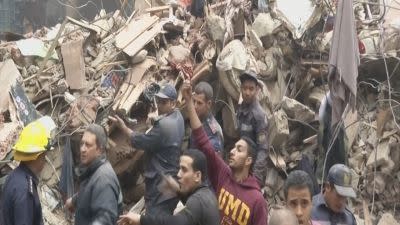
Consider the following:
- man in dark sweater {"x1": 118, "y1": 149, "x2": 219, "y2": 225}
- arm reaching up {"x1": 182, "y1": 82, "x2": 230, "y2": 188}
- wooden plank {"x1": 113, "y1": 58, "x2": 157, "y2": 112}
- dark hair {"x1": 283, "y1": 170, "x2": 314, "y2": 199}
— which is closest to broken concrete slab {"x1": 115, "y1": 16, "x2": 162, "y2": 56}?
wooden plank {"x1": 113, "y1": 58, "x2": 157, "y2": 112}

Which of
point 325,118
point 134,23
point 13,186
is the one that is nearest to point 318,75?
point 325,118

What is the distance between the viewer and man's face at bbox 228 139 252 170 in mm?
4613

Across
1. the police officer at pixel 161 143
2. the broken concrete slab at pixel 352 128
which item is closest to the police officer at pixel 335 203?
the police officer at pixel 161 143

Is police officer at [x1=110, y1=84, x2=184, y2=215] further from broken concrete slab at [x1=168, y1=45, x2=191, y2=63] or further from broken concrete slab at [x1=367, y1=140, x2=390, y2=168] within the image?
broken concrete slab at [x1=367, y1=140, x2=390, y2=168]

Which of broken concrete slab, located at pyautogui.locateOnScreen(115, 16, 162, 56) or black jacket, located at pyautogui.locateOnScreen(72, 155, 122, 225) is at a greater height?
broken concrete slab, located at pyautogui.locateOnScreen(115, 16, 162, 56)

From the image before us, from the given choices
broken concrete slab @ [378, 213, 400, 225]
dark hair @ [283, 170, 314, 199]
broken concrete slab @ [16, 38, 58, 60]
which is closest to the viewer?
dark hair @ [283, 170, 314, 199]

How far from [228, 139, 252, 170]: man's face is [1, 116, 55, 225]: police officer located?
4.40ft

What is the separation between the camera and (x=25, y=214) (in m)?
4.33

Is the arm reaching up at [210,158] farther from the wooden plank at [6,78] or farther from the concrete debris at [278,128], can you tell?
the wooden plank at [6,78]

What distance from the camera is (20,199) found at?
4.34 metres

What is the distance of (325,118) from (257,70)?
1711 mm

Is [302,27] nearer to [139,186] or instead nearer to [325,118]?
[325,118]

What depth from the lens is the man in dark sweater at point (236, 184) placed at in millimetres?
4355

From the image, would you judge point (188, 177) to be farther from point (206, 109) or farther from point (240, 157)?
point (206, 109)
